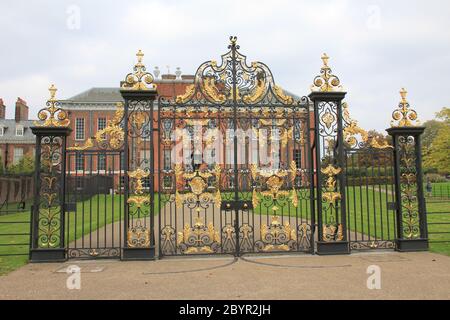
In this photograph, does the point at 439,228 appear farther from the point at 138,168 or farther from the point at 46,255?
the point at 46,255

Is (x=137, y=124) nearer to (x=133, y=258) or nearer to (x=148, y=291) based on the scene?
(x=133, y=258)

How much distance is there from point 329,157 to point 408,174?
1899 mm

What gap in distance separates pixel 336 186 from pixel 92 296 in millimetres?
5721

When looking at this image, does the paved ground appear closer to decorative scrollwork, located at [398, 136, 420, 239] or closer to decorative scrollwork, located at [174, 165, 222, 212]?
decorative scrollwork, located at [398, 136, 420, 239]

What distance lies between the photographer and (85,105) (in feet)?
127

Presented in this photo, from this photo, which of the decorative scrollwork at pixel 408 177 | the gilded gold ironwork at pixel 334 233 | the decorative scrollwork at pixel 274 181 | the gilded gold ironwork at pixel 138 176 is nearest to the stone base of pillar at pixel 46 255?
the gilded gold ironwork at pixel 138 176

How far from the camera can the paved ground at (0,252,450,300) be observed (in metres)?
5.52

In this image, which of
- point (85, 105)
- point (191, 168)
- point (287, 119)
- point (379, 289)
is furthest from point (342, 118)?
point (85, 105)

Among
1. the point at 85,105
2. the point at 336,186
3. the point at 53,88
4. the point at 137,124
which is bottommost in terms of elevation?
the point at 336,186

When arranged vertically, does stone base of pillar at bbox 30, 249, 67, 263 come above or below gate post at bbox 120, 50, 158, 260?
below

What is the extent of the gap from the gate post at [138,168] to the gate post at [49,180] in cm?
132

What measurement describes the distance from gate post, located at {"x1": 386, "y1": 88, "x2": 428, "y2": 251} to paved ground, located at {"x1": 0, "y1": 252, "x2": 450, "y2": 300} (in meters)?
0.70

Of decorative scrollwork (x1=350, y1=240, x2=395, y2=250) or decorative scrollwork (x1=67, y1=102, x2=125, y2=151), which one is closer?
decorative scrollwork (x1=67, y1=102, x2=125, y2=151)

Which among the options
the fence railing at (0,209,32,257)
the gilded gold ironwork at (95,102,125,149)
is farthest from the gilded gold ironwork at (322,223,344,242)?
the fence railing at (0,209,32,257)
